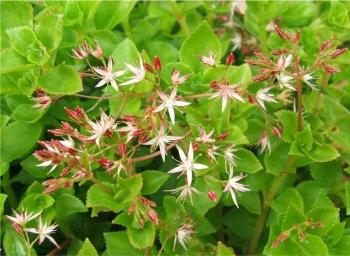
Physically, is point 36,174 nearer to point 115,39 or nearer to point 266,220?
point 115,39

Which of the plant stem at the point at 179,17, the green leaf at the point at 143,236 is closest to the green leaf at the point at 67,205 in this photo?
the green leaf at the point at 143,236

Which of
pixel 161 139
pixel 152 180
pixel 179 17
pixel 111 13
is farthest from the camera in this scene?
pixel 179 17

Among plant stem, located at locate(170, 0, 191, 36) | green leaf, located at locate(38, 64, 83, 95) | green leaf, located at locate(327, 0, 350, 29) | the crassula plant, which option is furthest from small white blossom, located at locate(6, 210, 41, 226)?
green leaf, located at locate(327, 0, 350, 29)

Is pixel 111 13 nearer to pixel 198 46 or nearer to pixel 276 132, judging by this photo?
pixel 198 46

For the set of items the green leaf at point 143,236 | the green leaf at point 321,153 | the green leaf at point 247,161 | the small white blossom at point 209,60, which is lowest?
the green leaf at point 143,236

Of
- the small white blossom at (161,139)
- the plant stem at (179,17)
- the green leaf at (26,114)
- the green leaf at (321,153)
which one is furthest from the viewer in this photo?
the plant stem at (179,17)

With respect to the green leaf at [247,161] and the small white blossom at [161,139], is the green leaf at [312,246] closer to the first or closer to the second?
the green leaf at [247,161]

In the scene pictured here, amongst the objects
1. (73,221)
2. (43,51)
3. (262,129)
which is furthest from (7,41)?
(262,129)

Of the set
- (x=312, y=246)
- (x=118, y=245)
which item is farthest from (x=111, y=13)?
(x=312, y=246)
